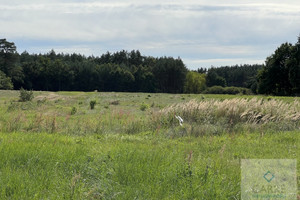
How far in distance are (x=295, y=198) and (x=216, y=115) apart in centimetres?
788

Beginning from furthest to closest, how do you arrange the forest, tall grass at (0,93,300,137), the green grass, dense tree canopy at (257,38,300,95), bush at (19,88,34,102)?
1. the forest
2. dense tree canopy at (257,38,300,95)
3. bush at (19,88,34,102)
4. tall grass at (0,93,300,137)
5. the green grass

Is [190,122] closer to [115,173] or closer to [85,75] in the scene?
[115,173]

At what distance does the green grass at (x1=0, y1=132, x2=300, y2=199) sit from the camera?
4.55 m

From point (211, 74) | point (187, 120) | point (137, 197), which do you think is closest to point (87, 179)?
point (137, 197)

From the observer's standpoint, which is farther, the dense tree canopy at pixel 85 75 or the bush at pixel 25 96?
the dense tree canopy at pixel 85 75

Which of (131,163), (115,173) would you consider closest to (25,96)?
(131,163)

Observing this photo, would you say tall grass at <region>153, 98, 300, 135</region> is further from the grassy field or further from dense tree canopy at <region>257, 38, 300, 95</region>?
dense tree canopy at <region>257, 38, 300, 95</region>

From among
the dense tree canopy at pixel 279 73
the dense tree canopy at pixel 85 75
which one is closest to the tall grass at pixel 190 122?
the dense tree canopy at pixel 279 73

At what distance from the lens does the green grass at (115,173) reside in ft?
14.9

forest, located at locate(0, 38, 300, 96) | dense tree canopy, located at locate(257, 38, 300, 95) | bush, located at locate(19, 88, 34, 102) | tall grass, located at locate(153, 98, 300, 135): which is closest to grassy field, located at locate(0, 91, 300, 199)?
tall grass, located at locate(153, 98, 300, 135)

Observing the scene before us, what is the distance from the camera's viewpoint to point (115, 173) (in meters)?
5.25

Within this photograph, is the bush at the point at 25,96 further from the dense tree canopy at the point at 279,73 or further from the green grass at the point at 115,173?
the dense tree canopy at the point at 279,73

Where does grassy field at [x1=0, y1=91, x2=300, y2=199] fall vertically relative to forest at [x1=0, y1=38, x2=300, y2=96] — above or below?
below

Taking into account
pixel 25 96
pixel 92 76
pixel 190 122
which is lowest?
pixel 190 122
